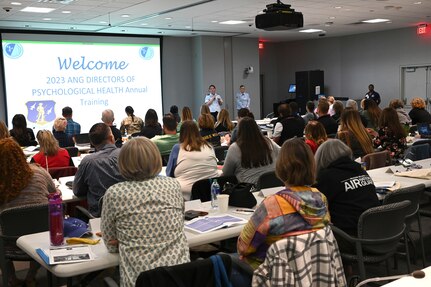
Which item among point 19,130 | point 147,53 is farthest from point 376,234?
point 147,53

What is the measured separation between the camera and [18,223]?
340cm

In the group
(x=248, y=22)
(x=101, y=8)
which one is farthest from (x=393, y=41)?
(x=101, y=8)

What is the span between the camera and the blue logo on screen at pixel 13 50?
12773 mm

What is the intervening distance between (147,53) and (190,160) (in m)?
11.3

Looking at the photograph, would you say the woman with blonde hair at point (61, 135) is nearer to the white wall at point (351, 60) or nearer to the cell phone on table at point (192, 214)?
the cell phone on table at point (192, 214)

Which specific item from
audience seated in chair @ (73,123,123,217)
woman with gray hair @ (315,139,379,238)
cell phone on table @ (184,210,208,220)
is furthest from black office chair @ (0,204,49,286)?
woman with gray hair @ (315,139,379,238)

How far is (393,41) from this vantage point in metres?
16.4

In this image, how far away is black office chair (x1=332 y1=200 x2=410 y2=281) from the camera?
3.12m

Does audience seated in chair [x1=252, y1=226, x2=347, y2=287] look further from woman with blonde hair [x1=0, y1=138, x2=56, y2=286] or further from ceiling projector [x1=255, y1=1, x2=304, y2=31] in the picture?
ceiling projector [x1=255, y1=1, x2=304, y2=31]

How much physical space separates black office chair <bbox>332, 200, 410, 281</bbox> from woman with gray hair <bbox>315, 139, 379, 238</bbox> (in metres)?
0.13

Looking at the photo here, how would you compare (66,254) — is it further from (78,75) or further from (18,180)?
(78,75)

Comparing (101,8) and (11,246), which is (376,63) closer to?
(101,8)

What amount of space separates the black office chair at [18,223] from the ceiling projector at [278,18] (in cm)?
536

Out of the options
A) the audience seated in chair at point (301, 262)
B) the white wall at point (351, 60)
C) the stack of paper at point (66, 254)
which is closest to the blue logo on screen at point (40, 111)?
the white wall at point (351, 60)
